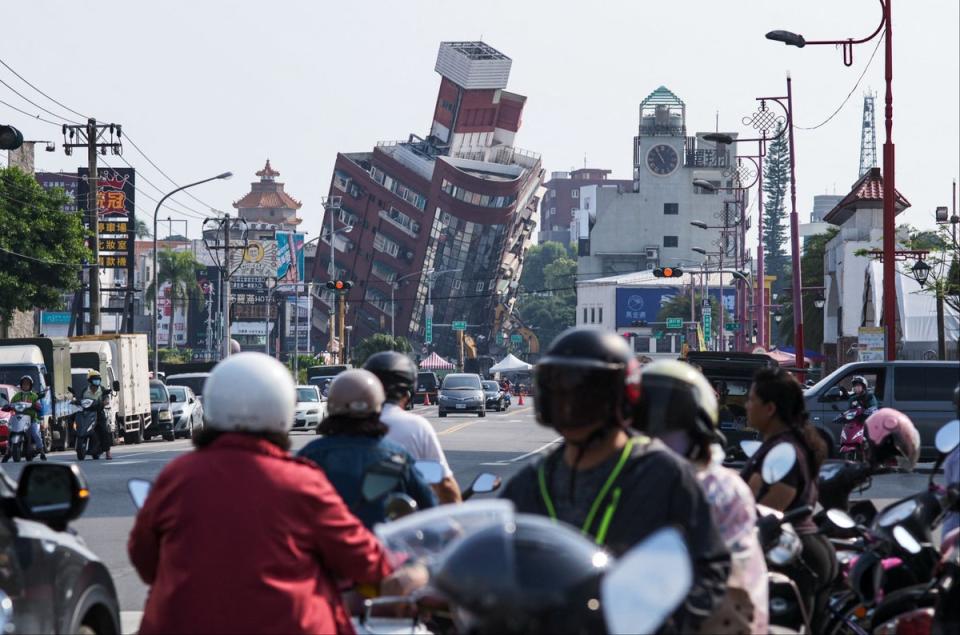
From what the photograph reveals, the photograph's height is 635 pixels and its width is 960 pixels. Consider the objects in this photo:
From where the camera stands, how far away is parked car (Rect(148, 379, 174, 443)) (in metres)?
42.8

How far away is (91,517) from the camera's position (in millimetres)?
17562

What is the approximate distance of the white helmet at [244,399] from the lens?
15.1ft

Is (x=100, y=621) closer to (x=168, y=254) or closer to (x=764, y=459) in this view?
(x=764, y=459)

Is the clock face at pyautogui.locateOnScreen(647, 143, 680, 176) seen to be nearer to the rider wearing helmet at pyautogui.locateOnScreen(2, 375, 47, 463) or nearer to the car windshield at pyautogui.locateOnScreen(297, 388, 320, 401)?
the car windshield at pyautogui.locateOnScreen(297, 388, 320, 401)

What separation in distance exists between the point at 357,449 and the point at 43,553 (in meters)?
1.23

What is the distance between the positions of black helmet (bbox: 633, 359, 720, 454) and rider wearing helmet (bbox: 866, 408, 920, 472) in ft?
12.4

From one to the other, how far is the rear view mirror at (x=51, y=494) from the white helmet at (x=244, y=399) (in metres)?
1.24

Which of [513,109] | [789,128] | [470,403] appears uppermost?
[513,109]

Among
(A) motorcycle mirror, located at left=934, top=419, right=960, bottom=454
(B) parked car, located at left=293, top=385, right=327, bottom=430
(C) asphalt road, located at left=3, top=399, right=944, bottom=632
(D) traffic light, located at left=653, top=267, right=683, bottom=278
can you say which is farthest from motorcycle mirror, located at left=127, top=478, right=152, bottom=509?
(D) traffic light, located at left=653, top=267, right=683, bottom=278

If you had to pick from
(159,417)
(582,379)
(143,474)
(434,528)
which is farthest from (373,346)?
(434,528)

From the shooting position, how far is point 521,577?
110 inches


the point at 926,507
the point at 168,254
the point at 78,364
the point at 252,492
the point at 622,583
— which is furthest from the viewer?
the point at 168,254

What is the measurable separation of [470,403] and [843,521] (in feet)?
185

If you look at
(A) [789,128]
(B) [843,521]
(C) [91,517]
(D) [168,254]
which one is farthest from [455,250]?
(B) [843,521]
